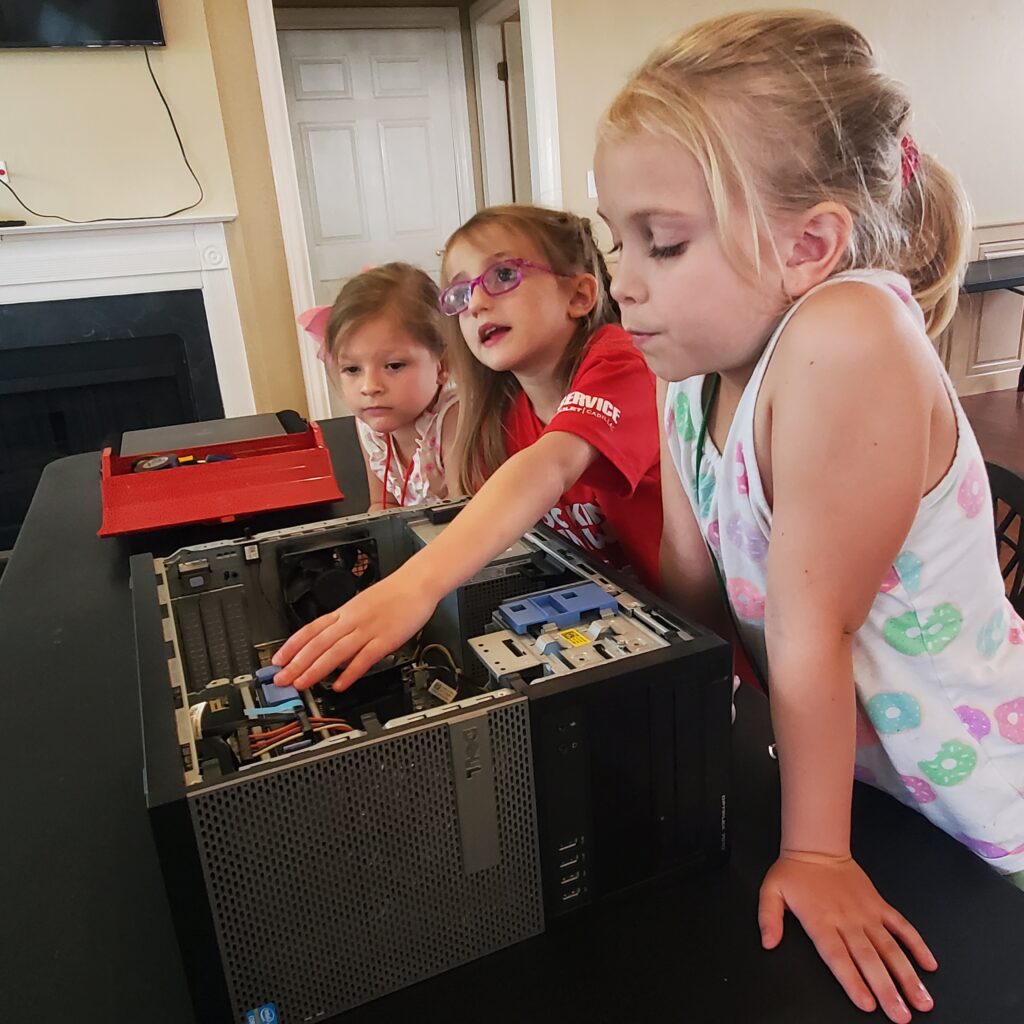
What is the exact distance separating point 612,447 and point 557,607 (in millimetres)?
310

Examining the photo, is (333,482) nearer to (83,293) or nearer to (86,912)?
(86,912)

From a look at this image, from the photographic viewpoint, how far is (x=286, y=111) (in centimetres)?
301

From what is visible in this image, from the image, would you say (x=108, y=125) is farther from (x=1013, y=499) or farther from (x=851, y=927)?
(x=851, y=927)

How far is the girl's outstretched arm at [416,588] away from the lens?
0.55 metres

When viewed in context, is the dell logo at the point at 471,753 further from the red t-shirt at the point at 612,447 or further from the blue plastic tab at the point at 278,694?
the red t-shirt at the point at 612,447

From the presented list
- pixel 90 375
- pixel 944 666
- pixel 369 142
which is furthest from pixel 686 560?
pixel 369 142

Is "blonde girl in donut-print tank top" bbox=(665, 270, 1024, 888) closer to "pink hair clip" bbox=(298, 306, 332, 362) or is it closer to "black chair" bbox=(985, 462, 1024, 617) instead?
"black chair" bbox=(985, 462, 1024, 617)

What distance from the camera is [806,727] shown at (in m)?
0.54

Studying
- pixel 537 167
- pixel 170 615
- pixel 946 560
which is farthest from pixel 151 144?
pixel 946 560

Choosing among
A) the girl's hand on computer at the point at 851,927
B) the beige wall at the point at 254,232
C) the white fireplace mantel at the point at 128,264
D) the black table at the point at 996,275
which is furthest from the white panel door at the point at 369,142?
the girl's hand on computer at the point at 851,927

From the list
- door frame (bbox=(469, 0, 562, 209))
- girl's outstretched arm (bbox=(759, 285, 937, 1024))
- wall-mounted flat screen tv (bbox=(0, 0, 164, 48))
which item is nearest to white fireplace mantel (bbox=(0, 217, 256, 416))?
wall-mounted flat screen tv (bbox=(0, 0, 164, 48))

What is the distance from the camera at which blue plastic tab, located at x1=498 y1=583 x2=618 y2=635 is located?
527 mm

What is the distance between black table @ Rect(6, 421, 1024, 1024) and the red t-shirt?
0.89 feet

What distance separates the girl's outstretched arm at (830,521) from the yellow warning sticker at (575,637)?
0.15 m
